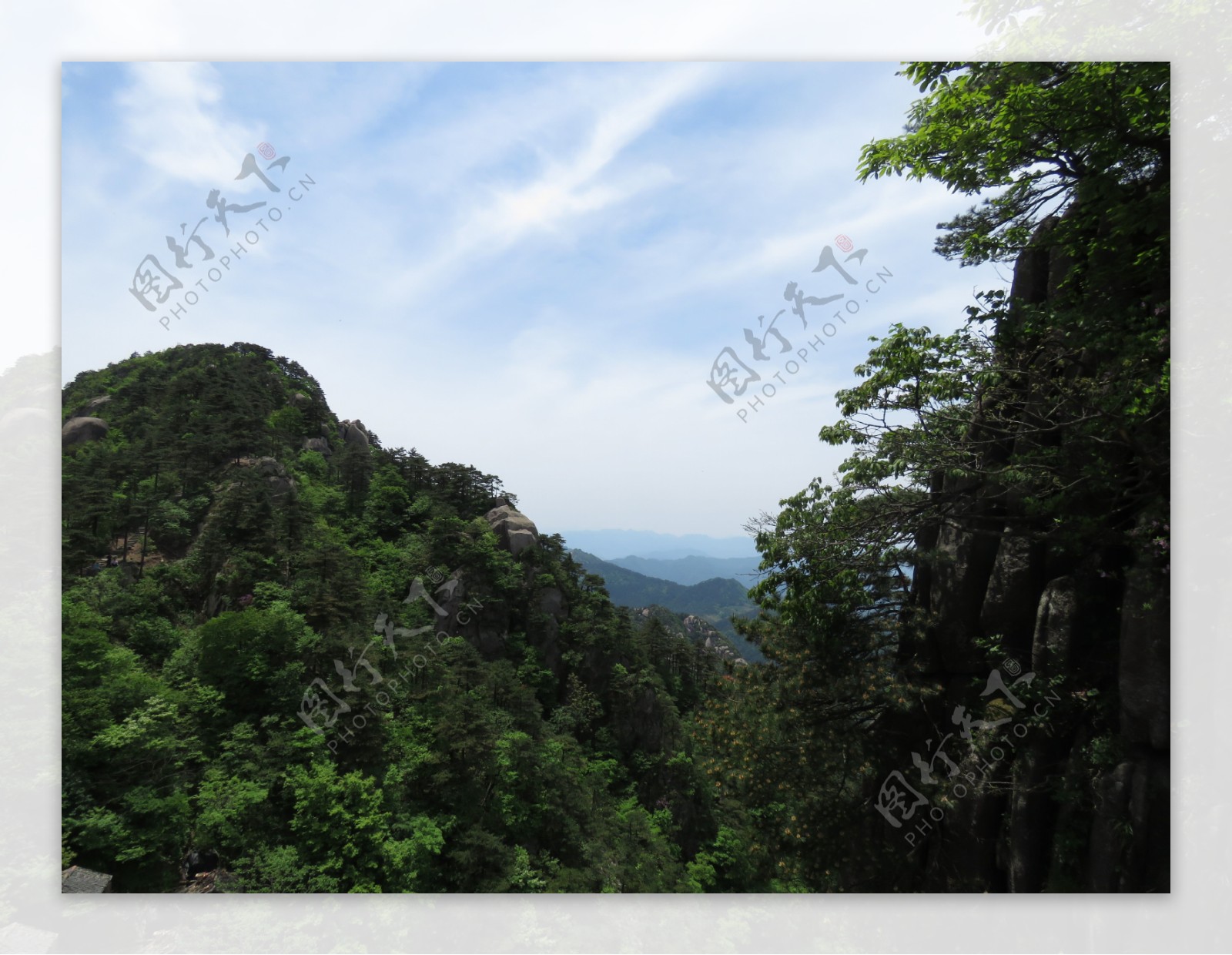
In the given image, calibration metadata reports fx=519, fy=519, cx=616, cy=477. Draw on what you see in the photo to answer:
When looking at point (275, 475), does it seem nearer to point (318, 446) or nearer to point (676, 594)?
point (318, 446)

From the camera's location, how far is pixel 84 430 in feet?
40.7

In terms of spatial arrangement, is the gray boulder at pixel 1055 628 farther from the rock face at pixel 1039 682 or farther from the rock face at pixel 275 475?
the rock face at pixel 275 475

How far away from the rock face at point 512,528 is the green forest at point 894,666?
765 cm

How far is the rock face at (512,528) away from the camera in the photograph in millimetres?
17766

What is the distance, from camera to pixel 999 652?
4672 millimetres

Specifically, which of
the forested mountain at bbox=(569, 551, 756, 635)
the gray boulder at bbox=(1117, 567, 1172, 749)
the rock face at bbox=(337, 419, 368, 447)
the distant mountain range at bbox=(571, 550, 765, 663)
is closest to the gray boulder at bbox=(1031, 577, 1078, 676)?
the gray boulder at bbox=(1117, 567, 1172, 749)

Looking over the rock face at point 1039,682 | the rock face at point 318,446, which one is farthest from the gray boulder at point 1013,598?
the rock face at point 318,446

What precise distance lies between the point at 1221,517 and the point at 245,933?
8.06m

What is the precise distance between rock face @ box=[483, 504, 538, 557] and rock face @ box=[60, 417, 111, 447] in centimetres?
1018

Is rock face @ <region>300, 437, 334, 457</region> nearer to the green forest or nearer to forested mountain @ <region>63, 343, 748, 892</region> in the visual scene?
forested mountain @ <region>63, 343, 748, 892</region>

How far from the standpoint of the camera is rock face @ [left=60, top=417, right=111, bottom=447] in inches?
444

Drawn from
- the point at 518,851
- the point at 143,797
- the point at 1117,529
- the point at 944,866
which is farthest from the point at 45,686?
the point at 1117,529

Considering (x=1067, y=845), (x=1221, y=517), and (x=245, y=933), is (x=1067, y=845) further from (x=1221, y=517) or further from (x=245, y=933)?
(x=245, y=933)

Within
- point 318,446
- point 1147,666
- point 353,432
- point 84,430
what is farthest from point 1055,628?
point 353,432
